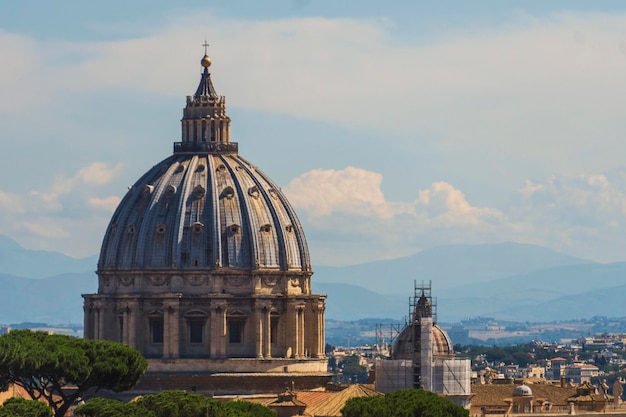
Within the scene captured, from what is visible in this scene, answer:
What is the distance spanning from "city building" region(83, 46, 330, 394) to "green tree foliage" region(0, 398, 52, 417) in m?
37.7

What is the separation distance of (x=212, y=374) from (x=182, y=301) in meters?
3.89

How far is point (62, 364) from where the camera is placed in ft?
262

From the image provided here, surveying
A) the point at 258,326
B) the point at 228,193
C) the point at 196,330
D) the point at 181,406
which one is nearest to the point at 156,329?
the point at 196,330

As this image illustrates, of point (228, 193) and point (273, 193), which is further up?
point (273, 193)

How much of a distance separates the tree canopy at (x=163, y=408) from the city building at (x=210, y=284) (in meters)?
33.6

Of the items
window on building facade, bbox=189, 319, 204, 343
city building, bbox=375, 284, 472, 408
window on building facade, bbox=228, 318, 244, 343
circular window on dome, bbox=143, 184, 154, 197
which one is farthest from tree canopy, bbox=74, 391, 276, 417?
circular window on dome, bbox=143, 184, 154, 197

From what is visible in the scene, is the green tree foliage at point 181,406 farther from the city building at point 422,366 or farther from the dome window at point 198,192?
the dome window at point 198,192

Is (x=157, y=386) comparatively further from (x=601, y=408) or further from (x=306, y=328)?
(x=601, y=408)

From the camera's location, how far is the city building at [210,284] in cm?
11525

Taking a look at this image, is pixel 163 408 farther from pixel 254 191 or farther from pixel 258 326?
pixel 254 191

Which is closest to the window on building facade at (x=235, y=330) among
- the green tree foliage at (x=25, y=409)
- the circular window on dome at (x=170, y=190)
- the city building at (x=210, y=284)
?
the city building at (x=210, y=284)

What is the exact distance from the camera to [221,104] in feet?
391

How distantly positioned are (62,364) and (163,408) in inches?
160

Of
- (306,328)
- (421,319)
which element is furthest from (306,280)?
(421,319)
